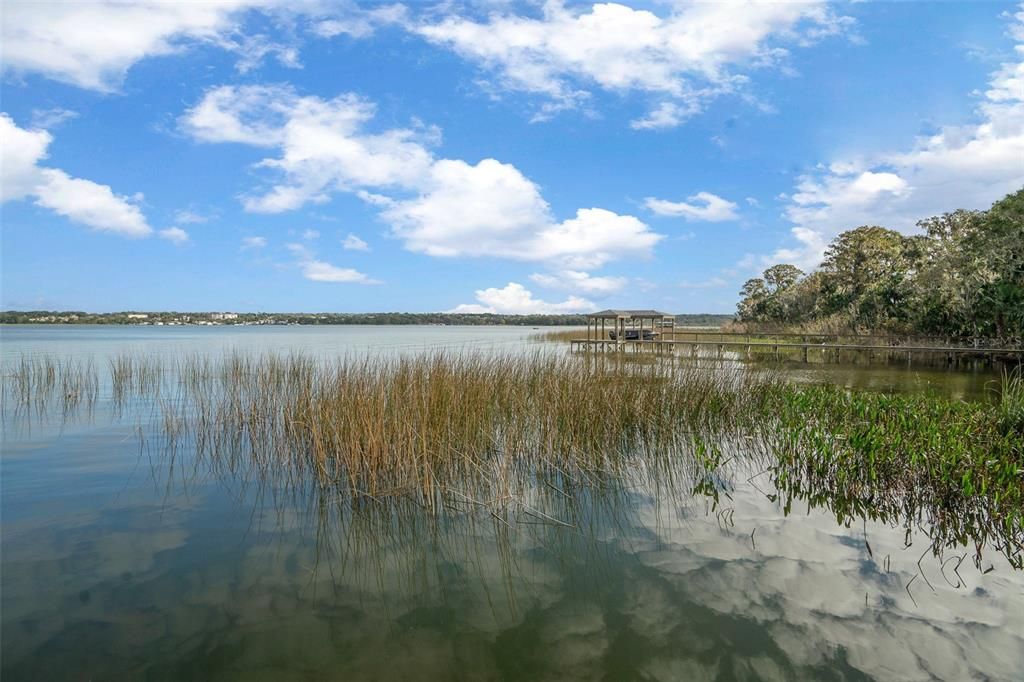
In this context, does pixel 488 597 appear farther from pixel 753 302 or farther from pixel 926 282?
pixel 753 302

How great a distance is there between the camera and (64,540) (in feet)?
13.6

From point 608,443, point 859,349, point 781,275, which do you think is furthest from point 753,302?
point 608,443

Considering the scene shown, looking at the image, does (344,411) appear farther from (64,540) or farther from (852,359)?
(852,359)

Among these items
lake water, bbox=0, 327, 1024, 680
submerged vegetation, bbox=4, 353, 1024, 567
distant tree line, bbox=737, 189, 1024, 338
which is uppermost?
distant tree line, bbox=737, 189, 1024, 338

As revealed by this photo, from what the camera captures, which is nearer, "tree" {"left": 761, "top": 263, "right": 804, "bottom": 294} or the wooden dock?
the wooden dock

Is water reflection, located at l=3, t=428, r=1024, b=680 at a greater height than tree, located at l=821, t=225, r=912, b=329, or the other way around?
tree, located at l=821, t=225, r=912, b=329

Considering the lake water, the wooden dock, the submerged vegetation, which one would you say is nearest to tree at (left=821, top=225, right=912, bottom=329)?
the wooden dock

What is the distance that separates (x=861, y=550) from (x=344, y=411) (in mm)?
4533

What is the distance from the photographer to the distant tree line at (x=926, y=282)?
55.5 feet

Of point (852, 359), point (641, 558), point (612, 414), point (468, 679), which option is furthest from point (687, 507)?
point (852, 359)

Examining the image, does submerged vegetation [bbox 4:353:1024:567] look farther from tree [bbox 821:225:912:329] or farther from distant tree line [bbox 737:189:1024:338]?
tree [bbox 821:225:912:329]

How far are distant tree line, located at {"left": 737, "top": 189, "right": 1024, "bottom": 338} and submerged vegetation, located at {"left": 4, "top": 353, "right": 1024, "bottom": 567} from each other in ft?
44.3

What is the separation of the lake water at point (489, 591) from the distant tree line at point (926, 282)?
1762 cm

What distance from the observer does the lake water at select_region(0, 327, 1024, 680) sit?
2.71m
